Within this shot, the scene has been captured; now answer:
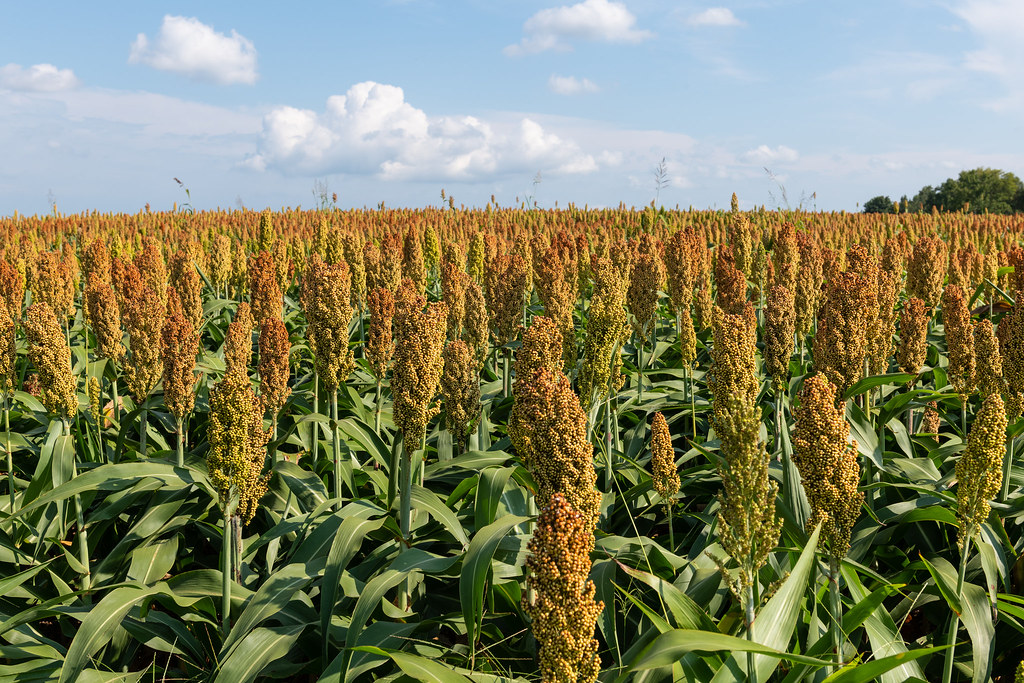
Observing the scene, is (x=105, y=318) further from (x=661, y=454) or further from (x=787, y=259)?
(x=787, y=259)

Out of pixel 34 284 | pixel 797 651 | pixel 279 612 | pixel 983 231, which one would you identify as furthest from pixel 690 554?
pixel 983 231

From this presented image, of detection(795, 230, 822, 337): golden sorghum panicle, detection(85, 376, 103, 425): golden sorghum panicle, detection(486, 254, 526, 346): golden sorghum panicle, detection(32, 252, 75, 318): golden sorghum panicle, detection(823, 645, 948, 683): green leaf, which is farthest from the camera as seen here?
detection(32, 252, 75, 318): golden sorghum panicle

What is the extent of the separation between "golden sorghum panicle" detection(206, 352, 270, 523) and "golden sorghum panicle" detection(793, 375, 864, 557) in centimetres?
191

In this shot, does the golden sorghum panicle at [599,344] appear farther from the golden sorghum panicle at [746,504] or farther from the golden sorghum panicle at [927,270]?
the golden sorghum panicle at [927,270]

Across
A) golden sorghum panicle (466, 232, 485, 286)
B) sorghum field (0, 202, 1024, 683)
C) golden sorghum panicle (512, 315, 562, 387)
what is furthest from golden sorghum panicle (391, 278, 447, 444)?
golden sorghum panicle (466, 232, 485, 286)

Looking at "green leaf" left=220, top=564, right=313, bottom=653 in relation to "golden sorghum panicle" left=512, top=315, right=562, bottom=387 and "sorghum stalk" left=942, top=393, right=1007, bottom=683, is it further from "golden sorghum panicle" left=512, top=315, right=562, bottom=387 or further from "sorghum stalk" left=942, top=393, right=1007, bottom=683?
"sorghum stalk" left=942, top=393, right=1007, bottom=683

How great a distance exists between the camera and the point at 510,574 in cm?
317

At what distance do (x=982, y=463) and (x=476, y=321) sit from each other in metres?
2.94

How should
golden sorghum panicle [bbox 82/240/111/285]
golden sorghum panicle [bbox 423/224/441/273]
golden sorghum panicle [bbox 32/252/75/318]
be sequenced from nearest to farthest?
golden sorghum panicle [bbox 32/252/75/318], golden sorghum panicle [bbox 82/240/111/285], golden sorghum panicle [bbox 423/224/441/273]

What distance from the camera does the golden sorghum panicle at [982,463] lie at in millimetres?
2246

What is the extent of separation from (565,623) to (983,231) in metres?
17.3

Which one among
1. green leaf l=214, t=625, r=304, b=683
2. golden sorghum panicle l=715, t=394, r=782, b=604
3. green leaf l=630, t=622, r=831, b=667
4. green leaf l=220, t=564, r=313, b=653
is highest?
golden sorghum panicle l=715, t=394, r=782, b=604

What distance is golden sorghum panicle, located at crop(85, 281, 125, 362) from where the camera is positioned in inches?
175

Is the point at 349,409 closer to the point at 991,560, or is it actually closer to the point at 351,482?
the point at 351,482
